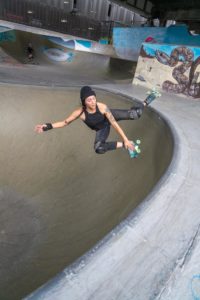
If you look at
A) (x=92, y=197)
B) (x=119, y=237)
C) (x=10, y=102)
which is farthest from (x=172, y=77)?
(x=119, y=237)

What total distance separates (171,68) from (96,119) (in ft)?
26.9

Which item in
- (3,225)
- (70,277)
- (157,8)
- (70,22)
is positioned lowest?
(3,225)

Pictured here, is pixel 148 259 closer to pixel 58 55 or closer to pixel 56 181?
pixel 56 181

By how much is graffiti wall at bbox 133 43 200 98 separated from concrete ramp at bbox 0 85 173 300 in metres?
3.84

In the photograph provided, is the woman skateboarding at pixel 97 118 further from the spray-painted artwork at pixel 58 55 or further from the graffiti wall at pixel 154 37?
the spray-painted artwork at pixel 58 55

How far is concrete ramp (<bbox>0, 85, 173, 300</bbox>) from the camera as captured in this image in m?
4.11

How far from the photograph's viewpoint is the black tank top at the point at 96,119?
→ 14.0 feet

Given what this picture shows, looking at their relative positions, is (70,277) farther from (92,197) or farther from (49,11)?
(49,11)

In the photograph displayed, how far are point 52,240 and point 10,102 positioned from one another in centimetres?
527

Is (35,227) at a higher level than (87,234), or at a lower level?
lower

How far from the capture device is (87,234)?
4020 millimetres

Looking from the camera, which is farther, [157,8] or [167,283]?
[157,8]

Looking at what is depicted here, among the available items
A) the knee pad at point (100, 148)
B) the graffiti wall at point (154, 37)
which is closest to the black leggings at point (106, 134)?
the knee pad at point (100, 148)

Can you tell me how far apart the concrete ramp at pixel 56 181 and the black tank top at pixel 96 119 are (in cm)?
129
